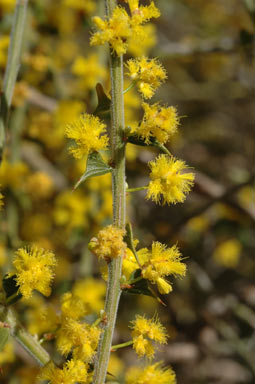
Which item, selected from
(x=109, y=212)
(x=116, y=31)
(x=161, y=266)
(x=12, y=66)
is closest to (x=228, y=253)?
(x=109, y=212)

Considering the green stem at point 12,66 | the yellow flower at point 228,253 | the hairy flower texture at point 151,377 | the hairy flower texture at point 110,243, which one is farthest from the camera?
the yellow flower at point 228,253

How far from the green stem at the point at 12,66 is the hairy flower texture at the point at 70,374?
559mm

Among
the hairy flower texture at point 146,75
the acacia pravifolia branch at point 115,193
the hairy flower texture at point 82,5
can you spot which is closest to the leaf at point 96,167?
the acacia pravifolia branch at point 115,193

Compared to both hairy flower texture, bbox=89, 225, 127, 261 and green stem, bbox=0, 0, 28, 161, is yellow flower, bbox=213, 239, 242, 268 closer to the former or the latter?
green stem, bbox=0, 0, 28, 161

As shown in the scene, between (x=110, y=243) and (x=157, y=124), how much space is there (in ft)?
0.82

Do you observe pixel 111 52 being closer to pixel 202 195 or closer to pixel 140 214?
pixel 202 195

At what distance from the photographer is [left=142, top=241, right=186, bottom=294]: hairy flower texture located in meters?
1.01

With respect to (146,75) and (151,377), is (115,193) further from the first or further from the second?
(151,377)

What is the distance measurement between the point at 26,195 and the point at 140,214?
0.70 metres

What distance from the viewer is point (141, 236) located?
2.45 metres

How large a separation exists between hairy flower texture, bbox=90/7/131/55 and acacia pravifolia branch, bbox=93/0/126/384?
0.02 metres

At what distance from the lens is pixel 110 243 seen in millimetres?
958

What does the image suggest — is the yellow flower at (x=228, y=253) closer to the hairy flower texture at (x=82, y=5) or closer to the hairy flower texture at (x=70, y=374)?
the hairy flower texture at (x=82, y=5)

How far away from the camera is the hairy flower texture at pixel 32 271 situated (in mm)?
1035
